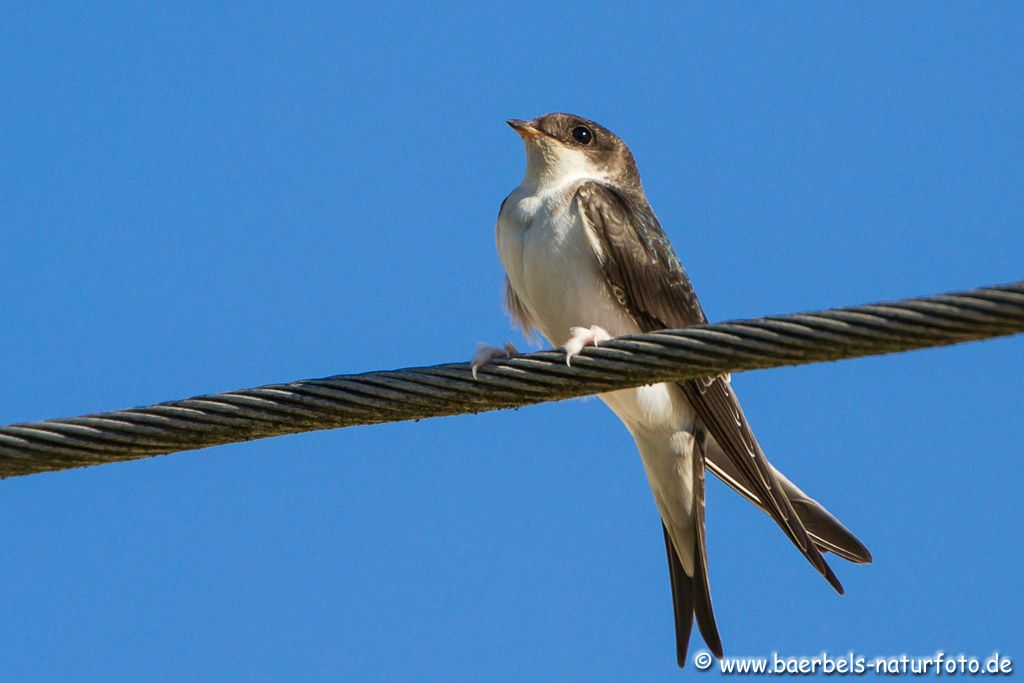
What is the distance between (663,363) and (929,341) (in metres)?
0.67

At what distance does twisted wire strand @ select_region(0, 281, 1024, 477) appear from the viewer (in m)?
Answer: 3.16

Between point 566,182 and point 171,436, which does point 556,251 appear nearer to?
point 566,182

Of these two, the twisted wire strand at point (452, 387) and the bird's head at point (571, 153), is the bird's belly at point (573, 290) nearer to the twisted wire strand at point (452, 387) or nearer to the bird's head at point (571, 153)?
the bird's head at point (571, 153)

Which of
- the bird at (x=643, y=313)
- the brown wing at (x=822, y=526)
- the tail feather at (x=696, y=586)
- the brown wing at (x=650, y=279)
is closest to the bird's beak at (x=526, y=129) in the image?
the bird at (x=643, y=313)

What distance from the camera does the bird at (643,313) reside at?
5.14m

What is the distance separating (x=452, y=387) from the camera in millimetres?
3561

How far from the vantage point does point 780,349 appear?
3.21 meters

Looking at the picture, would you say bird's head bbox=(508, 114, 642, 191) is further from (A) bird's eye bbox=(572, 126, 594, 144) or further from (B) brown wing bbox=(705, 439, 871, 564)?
(B) brown wing bbox=(705, 439, 871, 564)

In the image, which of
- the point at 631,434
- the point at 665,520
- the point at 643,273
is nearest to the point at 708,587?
the point at 665,520

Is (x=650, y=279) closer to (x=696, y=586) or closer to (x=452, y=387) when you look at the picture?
(x=696, y=586)

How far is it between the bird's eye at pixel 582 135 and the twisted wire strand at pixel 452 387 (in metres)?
2.49

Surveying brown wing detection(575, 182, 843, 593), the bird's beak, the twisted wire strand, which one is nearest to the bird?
brown wing detection(575, 182, 843, 593)

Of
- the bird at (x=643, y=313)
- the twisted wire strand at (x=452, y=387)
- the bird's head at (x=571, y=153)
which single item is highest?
the bird's head at (x=571, y=153)

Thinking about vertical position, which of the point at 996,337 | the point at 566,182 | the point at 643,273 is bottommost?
the point at 996,337
